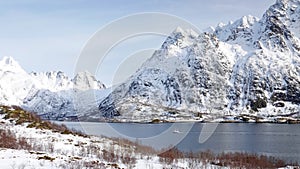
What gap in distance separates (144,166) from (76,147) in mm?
13682

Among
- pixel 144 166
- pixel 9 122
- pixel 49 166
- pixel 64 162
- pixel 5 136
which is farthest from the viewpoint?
pixel 9 122

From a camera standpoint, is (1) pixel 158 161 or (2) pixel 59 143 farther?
(2) pixel 59 143

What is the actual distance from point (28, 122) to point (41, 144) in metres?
19.2

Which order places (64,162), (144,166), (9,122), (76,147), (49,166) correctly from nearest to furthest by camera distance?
(49,166) < (64,162) < (144,166) < (76,147) < (9,122)

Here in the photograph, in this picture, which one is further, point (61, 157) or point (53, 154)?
point (53, 154)

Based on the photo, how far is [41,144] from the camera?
53.2 metres

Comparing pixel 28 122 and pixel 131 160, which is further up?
pixel 28 122

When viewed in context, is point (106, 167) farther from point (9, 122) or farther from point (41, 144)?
point (9, 122)

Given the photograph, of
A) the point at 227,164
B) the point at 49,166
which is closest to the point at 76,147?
the point at 49,166

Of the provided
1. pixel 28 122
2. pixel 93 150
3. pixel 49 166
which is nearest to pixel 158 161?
pixel 93 150

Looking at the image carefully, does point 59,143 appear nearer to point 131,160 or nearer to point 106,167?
point 131,160

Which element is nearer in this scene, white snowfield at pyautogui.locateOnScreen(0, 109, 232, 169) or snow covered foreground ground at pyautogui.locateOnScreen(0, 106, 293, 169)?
white snowfield at pyautogui.locateOnScreen(0, 109, 232, 169)

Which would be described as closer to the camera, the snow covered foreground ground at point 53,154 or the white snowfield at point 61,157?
the white snowfield at point 61,157

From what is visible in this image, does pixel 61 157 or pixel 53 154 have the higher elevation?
pixel 53 154
